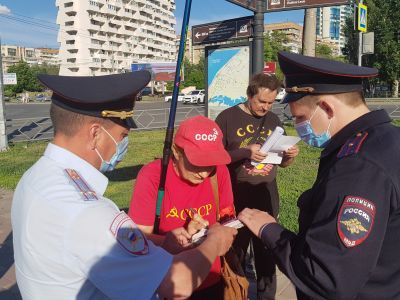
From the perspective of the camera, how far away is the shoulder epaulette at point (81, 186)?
134 cm

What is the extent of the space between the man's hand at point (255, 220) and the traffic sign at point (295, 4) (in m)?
3.13

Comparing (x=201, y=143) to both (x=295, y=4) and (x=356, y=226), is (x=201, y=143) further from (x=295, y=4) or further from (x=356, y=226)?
(x=295, y=4)

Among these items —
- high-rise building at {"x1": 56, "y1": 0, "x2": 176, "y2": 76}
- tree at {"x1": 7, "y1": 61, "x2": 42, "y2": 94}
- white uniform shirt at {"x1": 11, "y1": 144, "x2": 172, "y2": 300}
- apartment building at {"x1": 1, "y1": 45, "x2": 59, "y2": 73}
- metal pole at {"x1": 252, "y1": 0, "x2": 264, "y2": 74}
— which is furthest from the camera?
apartment building at {"x1": 1, "y1": 45, "x2": 59, "y2": 73}

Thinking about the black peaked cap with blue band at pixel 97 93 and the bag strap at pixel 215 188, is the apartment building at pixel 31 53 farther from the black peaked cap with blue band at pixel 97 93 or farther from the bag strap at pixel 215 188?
the black peaked cap with blue band at pixel 97 93

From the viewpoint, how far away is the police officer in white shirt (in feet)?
4.18

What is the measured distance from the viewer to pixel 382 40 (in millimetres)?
37781

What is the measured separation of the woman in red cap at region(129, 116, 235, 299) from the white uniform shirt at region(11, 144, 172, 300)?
0.83 meters

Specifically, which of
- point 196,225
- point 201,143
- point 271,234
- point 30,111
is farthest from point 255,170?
point 30,111

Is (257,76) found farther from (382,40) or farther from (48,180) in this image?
(382,40)

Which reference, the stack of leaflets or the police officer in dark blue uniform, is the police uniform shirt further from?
the stack of leaflets

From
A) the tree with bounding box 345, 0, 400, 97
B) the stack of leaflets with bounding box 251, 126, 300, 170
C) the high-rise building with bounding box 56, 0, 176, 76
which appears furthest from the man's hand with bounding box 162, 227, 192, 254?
the high-rise building with bounding box 56, 0, 176, 76

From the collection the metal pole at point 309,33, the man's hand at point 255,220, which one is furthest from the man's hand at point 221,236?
the metal pole at point 309,33

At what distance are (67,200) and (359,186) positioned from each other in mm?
987

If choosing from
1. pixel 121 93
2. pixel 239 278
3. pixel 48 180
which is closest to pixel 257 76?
pixel 239 278
